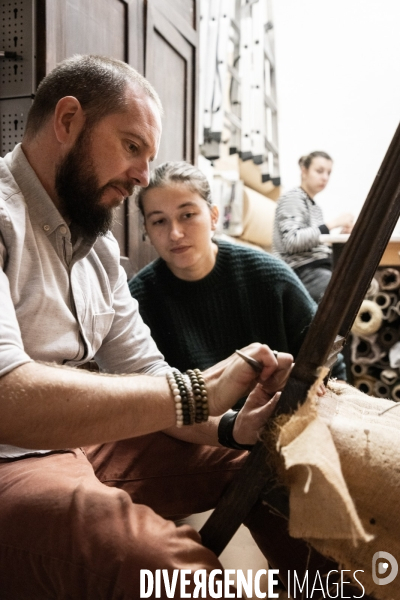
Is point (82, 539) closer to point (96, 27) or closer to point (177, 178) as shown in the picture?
point (177, 178)

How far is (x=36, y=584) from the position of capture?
2.64 ft

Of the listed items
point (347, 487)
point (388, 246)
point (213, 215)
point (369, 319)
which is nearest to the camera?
point (347, 487)

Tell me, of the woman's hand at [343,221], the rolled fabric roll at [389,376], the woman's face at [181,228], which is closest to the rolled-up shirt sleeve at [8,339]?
the woman's face at [181,228]

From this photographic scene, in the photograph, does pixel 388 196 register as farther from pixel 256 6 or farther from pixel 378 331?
pixel 256 6

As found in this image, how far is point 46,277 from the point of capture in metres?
0.98

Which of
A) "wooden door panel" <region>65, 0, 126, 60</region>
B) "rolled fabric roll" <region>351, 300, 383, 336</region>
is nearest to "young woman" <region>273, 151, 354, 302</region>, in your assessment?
"rolled fabric roll" <region>351, 300, 383, 336</region>

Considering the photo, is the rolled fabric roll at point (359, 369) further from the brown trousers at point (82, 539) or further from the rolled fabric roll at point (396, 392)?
the brown trousers at point (82, 539)

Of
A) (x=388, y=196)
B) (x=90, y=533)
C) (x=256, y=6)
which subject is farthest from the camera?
(x=256, y=6)

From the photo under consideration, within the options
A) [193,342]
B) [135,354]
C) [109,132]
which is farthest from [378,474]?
[193,342]

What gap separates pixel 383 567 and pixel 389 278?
6.70 ft

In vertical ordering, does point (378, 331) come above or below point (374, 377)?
above

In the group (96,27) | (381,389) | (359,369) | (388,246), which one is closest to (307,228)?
(388,246)

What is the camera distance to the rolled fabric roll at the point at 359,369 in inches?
106

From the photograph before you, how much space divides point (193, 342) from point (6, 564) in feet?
2.98
